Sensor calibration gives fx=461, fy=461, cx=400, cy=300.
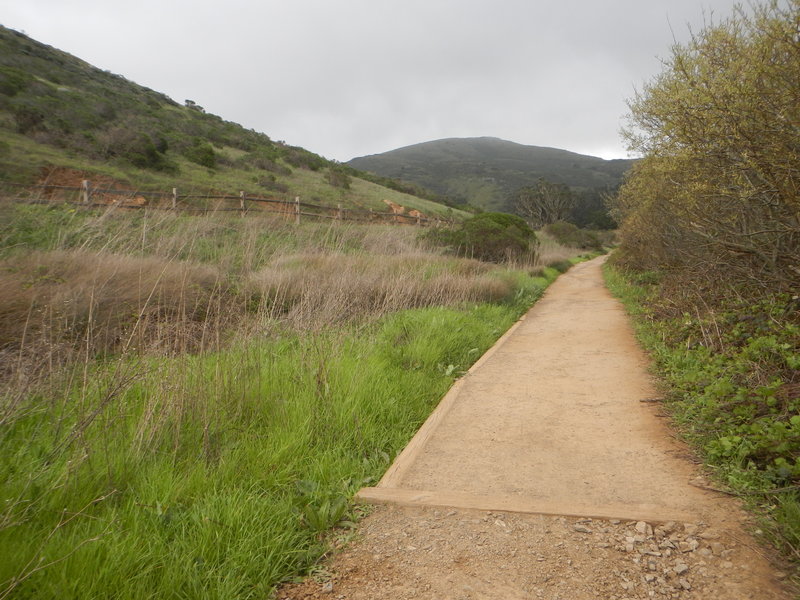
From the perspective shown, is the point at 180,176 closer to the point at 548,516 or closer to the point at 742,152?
the point at 742,152

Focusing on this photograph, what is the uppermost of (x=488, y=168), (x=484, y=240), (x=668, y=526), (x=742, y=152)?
(x=488, y=168)

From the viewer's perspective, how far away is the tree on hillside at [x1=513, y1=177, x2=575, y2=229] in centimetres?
6303

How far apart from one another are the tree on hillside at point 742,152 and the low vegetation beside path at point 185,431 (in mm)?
3002

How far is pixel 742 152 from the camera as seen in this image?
14.0 ft

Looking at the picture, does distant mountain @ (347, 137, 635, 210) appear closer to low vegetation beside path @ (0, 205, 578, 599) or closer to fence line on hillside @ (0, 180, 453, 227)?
fence line on hillside @ (0, 180, 453, 227)

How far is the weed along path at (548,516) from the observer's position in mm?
1927

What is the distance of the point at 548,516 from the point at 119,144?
2642 centimetres

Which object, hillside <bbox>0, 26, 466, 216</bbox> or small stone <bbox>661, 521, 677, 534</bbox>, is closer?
small stone <bbox>661, 521, 677, 534</bbox>

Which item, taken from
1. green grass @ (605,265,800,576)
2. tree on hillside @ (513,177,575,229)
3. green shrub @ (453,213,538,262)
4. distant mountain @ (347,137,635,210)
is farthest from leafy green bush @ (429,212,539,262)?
distant mountain @ (347,137,635,210)

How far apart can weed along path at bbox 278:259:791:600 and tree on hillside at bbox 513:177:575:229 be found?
62.8 m

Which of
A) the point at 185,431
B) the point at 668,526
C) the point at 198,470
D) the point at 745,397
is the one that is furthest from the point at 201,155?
the point at 668,526

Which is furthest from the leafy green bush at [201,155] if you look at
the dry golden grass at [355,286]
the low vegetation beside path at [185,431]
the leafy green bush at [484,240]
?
the low vegetation beside path at [185,431]

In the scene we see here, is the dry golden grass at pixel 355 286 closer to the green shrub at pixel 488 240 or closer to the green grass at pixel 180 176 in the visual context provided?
the green shrub at pixel 488 240

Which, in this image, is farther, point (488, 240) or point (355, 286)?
point (488, 240)
